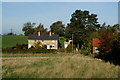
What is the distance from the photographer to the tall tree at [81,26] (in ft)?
151

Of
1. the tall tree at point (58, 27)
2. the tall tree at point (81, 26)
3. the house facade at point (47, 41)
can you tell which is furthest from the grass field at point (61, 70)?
the tall tree at point (58, 27)

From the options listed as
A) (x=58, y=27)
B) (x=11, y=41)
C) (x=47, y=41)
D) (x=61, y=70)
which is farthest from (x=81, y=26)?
(x=61, y=70)

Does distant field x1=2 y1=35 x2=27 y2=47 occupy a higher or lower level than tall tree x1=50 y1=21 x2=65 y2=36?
lower

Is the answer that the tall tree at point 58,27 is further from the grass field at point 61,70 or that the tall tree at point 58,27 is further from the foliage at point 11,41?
the grass field at point 61,70

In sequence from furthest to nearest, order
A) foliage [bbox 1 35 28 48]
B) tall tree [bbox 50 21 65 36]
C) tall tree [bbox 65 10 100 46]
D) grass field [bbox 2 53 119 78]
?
tall tree [bbox 50 21 65 36], foliage [bbox 1 35 28 48], tall tree [bbox 65 10 100 46], grass field [bbox 2 53 119 78]

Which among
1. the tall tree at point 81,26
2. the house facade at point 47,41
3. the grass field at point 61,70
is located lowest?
the grass field at point 61,70

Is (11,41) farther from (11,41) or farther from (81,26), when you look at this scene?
(81,26)

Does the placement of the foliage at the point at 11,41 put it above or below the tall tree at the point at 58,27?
below

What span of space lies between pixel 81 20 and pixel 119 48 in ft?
Result: 101

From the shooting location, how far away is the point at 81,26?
47844mm

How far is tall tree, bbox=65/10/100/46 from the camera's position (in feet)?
151

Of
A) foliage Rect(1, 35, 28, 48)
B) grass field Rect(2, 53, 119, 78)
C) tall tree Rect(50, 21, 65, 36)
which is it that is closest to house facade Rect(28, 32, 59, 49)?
foliage Rect(1, 35, 28, 48)

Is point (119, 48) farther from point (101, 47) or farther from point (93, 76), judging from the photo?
point (93, 76)

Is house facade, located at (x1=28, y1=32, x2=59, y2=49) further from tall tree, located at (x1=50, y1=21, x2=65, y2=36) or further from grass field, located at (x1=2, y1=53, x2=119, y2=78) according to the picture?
grass field, located at (x1=2, y1=53, x2=119, y2=78)
